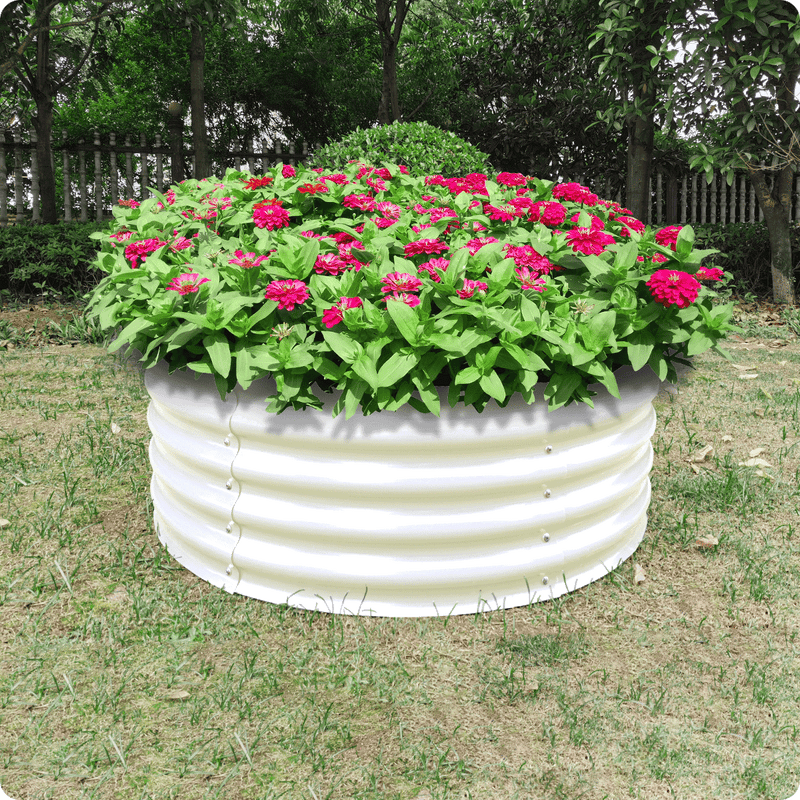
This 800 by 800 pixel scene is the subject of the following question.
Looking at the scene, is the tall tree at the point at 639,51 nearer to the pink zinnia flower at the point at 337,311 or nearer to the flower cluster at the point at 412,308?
the flower cluster at the point at 412,308

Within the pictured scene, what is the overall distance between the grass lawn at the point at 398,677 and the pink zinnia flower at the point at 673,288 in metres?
1.10

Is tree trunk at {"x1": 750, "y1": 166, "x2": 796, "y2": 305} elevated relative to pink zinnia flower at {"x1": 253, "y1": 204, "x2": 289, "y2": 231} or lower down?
lower down

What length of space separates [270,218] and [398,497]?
1.70 metres

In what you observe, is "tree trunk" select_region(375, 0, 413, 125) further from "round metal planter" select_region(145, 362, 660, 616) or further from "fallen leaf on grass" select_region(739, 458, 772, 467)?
"round metal planter" select_region(145, 362, 660, 616)

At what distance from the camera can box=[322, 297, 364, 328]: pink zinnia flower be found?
2537 mm

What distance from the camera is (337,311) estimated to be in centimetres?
256

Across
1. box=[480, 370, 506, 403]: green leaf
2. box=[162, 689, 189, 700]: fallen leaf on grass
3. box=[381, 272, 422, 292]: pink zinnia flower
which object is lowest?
box=[162, 689, 189, 700]: fallen leaf on grass

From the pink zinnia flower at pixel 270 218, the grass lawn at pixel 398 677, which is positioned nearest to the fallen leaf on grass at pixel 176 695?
the grass lawn at pixel 398 677

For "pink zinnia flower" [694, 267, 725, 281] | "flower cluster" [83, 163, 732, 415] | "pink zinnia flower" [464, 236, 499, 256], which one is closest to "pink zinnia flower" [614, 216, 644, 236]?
"flower cluster" [83, 163, 732, 415]

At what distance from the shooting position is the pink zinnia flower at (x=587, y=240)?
3133mm

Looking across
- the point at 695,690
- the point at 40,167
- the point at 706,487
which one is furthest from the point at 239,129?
the point at 695,690

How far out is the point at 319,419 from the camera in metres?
2.47

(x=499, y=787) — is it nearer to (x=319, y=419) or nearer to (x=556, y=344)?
(x=319, y=419)

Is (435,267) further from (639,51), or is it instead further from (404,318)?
(639,51)
